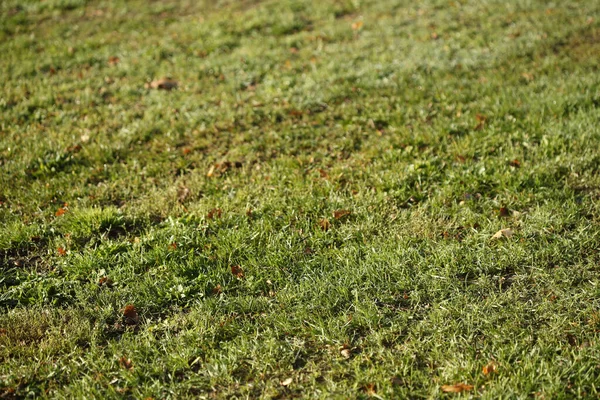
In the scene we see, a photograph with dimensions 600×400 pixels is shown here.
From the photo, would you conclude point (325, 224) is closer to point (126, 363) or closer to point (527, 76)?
point (126, 363)

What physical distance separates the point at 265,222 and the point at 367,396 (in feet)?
6.17

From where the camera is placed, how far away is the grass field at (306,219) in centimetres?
328

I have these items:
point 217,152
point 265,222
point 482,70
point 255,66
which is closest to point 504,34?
point 482,70

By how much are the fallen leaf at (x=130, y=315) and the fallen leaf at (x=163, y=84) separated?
421 centimetres

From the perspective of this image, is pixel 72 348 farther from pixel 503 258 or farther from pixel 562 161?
pixel 562 161

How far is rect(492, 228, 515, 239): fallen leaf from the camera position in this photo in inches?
164

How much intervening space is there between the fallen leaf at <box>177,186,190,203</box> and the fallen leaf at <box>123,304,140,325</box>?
4.60ft

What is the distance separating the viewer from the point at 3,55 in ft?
27.0

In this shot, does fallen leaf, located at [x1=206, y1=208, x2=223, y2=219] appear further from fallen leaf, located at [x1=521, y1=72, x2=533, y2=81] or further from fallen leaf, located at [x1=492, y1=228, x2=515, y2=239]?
fallen leaf, located at [x1=521, y1=72, x2=533, y2=81]

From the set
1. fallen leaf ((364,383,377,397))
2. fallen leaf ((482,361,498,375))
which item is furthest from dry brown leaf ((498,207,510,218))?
fallen leaf ((364,383,377,397))

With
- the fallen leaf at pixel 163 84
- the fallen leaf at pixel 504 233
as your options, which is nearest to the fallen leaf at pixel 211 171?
the fallen leaf at pixel 163 84

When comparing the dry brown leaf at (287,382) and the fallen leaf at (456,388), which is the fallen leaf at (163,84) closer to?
the dry brown leaf at (287,382)

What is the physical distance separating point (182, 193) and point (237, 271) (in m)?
1.30

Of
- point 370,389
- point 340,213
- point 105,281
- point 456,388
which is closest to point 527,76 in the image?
point 340,213
